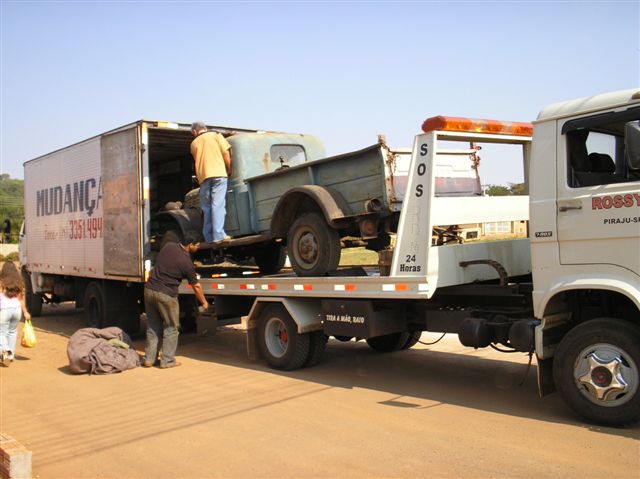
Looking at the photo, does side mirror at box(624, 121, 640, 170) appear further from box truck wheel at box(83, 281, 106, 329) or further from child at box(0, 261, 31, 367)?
box truck wheel at box(83, 281, 106, 329)

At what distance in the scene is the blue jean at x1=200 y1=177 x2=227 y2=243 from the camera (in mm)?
9250

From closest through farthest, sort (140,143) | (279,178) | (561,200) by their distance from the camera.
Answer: (561,200), (279,178), (140,143)

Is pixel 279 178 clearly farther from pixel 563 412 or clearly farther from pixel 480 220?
pixel 563 412

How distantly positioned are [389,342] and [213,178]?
3.33 meters

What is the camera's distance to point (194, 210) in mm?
10328

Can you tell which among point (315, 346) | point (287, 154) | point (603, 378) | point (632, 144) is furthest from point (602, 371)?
point (287, 154)

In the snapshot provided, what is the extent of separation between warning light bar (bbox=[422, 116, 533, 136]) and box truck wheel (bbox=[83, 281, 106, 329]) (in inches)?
289

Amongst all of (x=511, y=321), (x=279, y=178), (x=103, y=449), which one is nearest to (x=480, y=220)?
(x=511, y=321)

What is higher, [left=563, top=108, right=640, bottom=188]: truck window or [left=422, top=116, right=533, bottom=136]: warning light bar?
[left=422, top=116, right=533, bottom=136]: warning light bar

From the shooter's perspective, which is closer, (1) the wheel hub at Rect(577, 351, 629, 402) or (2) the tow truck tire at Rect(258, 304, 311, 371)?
(1) the wheel hub at Rect(577, 351, 629, 402)

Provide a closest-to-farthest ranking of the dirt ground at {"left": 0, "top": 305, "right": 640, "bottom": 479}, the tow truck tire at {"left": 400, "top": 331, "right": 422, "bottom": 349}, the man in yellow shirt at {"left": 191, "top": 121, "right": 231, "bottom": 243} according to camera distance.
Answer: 1. the dirt ground at {"left": 0, "top": 305, "right": 640, "bottom": 479}
2. the man in yellow shirt at {"left": 191, "top": 121, "right": 231, "bottom": 243}
3. the tow truck tire at {"left": 400, "top": 331, "right": 422, "bottom": 349}

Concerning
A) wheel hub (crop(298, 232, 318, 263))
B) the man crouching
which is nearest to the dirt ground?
the man crouching

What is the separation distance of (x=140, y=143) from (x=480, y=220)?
556 cm

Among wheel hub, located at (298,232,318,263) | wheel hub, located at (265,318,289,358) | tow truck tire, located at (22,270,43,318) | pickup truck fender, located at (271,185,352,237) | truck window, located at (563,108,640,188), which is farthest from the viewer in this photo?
tow truck tire, located at (22,270,43,318)
